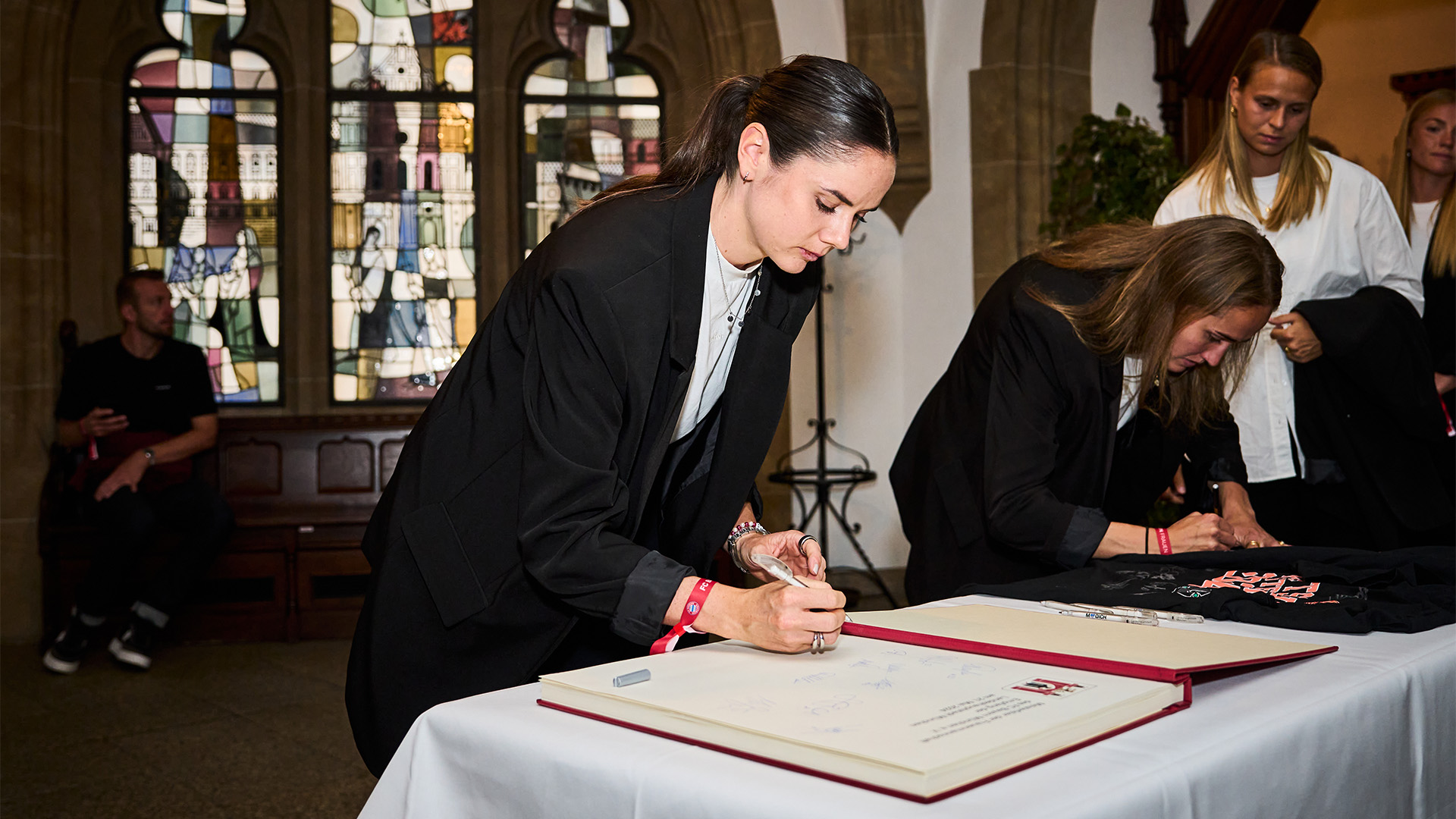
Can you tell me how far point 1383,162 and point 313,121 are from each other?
6.16 meters

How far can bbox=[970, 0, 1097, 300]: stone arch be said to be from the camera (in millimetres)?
5664

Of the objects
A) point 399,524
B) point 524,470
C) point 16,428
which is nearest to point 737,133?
point 524,470

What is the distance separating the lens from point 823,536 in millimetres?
5836

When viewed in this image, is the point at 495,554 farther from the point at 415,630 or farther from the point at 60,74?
the point at 60,74

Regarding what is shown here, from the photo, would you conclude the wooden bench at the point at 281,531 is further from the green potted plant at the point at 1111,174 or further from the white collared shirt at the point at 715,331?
the white collared shirt at the point at 715,331

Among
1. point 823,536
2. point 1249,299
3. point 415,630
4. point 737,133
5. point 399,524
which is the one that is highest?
point 737,133

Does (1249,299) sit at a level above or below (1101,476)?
above

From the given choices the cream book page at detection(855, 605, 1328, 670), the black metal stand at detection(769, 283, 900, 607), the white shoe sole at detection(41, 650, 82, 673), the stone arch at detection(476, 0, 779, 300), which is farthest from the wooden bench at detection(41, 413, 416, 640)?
the cream book page at detection(855, 605, 1328, 670)

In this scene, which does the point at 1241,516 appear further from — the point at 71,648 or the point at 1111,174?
the point at 71,648

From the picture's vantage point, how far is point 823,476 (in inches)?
227

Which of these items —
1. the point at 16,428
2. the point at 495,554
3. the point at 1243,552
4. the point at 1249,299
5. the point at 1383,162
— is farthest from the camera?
the point at 1383,162

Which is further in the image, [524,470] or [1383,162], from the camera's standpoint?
[1383,162]

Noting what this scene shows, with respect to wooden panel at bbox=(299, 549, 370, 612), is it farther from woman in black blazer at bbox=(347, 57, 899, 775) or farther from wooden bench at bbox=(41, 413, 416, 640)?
woman in black blazer at bbox=(347, 57, 899, 775)

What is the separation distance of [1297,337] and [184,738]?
345cm
